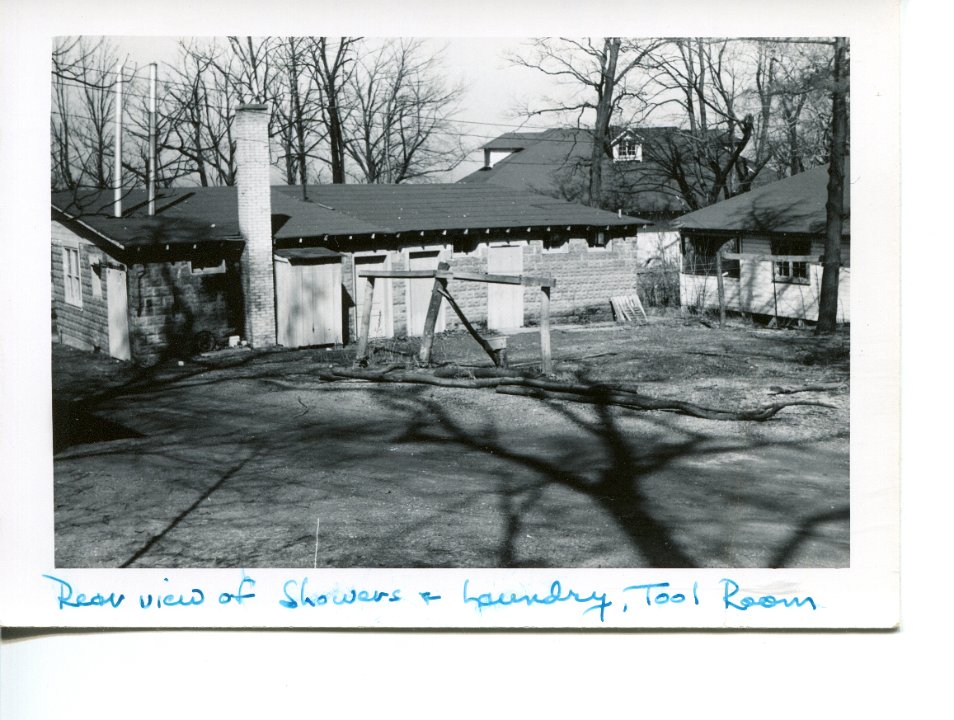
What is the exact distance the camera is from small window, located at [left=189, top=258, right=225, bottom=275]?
12.8m

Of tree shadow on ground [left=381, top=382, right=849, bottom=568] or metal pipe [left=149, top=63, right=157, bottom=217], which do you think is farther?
metal pipe [left=149, top=63, right=157, bottom=217]

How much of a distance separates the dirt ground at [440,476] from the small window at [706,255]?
4.34 meters

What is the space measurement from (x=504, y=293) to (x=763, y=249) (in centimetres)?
386

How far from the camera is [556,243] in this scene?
14633 mm

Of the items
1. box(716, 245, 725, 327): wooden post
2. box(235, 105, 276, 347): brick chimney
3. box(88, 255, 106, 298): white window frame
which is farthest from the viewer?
box(716, 245, 725, 327): wooden post

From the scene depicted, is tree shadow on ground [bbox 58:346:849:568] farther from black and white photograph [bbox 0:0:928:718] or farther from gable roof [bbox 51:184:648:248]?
gable roof [bbox 51:184:648:248]

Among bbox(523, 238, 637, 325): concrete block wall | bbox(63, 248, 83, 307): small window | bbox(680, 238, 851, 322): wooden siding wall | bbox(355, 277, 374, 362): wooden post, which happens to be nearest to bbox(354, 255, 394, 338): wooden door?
bbox(355, 277, 374, 362): wooden post

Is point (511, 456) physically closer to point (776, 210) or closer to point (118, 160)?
point (118, 160)

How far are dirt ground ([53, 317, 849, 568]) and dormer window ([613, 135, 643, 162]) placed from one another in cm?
273

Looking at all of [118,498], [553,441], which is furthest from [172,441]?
[553,441]

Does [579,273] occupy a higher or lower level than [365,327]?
higher

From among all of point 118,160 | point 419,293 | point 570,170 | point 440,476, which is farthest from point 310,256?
point 440,476
